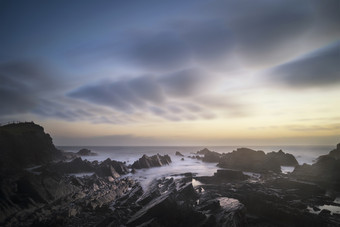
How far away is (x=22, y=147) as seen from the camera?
48656mm

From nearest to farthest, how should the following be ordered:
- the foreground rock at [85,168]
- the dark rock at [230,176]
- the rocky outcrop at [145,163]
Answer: the dark rock at [230,176], the foreground rock at [85,168], the rocky outcrop at [145,163]

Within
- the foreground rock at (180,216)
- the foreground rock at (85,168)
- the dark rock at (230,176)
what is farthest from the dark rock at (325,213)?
the foreground rock at (85,168)

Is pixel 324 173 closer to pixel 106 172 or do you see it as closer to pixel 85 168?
pixel 106 172

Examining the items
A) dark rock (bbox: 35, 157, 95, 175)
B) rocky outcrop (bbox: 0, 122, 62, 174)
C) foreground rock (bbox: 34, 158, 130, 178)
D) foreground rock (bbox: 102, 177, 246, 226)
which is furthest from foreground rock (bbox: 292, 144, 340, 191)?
rocky outcrop (bbox: 0, 122, 62, 174)

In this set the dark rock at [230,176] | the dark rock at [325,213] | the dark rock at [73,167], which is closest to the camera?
the dark rock at [325,213]

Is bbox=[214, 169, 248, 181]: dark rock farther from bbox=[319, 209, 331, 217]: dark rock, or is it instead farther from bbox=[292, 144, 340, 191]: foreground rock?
bbox=[319, 209, 331, 217]: dark rock

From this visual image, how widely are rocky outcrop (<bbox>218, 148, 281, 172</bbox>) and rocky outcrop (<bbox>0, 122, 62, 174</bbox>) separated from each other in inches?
2529

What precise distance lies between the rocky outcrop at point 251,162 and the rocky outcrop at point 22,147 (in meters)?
64.2

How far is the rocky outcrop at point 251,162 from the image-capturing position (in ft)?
192

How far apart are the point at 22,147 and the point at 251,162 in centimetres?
7275

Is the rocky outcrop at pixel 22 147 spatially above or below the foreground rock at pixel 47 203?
above

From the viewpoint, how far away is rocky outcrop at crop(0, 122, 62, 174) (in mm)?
44356

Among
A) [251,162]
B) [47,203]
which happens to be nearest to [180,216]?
[47,203]

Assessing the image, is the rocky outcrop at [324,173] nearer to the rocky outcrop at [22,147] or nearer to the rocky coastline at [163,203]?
the rocky coastline at [163,203]
